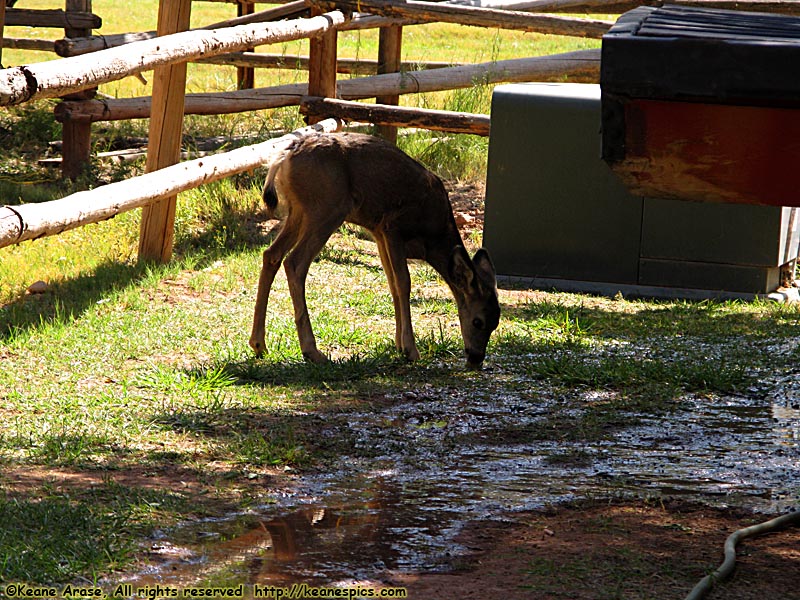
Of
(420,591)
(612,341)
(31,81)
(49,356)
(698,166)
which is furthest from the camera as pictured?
(612,341)

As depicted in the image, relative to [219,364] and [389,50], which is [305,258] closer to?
[219,364]

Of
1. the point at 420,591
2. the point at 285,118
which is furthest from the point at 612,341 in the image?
the point at 285,118

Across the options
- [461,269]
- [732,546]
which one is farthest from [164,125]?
[732,546]

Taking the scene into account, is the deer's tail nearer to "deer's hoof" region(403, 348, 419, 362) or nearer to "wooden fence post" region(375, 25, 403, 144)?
"deer's hoof" region(403, 348, 419, 362)

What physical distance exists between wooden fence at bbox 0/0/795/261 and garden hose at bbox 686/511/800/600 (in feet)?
13.7

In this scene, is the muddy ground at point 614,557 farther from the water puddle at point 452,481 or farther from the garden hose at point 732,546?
the water puddle at point 452,481

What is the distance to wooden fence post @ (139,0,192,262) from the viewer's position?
915cm

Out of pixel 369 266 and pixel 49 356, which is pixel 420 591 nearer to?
pixel 49 356

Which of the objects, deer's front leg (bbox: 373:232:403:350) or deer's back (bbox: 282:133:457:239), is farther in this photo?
deer's front leg (bbox: 373:232:403:350)

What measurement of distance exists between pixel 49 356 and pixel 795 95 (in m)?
4.95

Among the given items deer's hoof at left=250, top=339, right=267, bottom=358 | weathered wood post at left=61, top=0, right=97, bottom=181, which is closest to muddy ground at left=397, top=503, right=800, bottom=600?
deer's hoof at left=250, top=339, right=267, bottom=358

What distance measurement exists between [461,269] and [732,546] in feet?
12.4

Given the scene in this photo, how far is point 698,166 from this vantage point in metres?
3.29

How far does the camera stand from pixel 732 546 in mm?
4062
